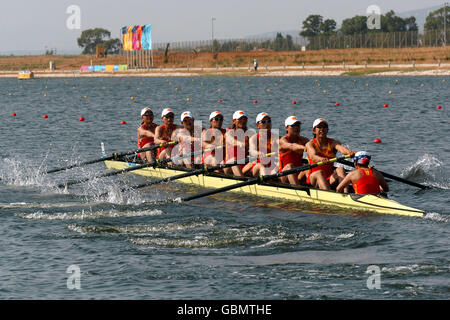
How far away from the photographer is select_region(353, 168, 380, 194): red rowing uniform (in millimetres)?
16550

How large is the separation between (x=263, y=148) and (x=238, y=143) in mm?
862

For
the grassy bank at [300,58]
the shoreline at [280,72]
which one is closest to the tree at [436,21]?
the grassy bank at [300,58]

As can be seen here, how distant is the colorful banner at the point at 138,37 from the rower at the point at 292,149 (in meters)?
94.8

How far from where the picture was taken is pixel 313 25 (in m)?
165

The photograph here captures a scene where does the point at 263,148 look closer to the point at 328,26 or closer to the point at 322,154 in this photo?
the point at 322,154

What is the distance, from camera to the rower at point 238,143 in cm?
1945

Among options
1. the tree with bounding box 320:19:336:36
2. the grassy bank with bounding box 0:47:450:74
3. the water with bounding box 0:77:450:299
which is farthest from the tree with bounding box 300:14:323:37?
the water with bounding box 0:77:450:299

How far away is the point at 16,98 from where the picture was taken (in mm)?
66938

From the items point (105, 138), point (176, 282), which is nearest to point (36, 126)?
point (105, 138)

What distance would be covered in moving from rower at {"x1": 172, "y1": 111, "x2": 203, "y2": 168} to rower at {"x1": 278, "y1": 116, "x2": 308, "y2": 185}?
3872mm

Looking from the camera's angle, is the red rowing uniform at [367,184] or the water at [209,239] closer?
the water at [209,239]

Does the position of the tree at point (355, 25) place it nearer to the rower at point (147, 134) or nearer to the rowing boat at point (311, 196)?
the rower at point (147, 134)

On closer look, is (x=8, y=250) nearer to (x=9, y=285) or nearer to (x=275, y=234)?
(x=9, y=285)
